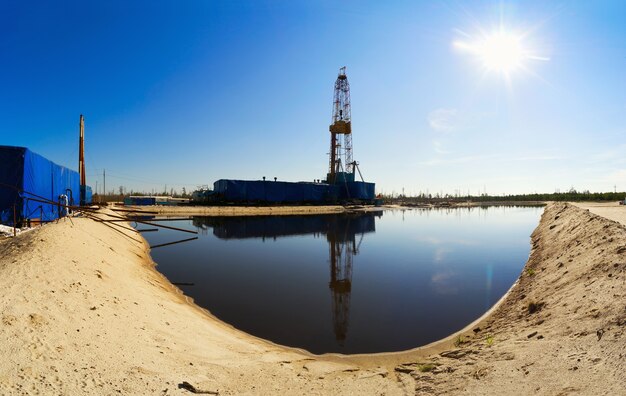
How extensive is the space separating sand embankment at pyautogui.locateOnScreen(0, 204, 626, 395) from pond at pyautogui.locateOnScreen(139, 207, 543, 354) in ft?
2.35

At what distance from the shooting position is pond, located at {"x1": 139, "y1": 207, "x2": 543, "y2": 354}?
22.4 feet

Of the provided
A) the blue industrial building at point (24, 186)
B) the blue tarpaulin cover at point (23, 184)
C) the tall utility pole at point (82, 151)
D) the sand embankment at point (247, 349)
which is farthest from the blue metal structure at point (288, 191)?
the sand embankment at point (247, 349)

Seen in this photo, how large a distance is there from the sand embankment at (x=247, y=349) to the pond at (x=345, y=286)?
716 millimetres

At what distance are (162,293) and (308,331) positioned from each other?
14.1ft

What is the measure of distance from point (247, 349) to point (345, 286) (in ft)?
17.8

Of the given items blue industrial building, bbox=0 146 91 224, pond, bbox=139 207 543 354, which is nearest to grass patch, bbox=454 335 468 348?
pond, bbox=139 207 543 354

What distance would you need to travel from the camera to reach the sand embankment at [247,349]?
136 inches

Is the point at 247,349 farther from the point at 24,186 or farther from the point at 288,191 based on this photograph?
the point at 288,191

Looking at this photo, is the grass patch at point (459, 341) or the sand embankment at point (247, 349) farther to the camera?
the grass patch at point (459, 341)

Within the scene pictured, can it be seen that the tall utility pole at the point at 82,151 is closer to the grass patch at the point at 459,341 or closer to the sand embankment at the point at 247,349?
the sand embankment at the point at 247,349

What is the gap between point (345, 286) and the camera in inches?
407

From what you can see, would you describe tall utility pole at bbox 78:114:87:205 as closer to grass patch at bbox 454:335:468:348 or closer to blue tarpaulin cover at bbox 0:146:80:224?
blue tarpaulin cover at bbox 0:146:80:224

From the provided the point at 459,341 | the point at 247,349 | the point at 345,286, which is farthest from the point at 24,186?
the point at 459,341

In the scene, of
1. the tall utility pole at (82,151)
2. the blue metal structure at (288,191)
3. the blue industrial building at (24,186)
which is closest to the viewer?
the blue industrial building at (24,186)
